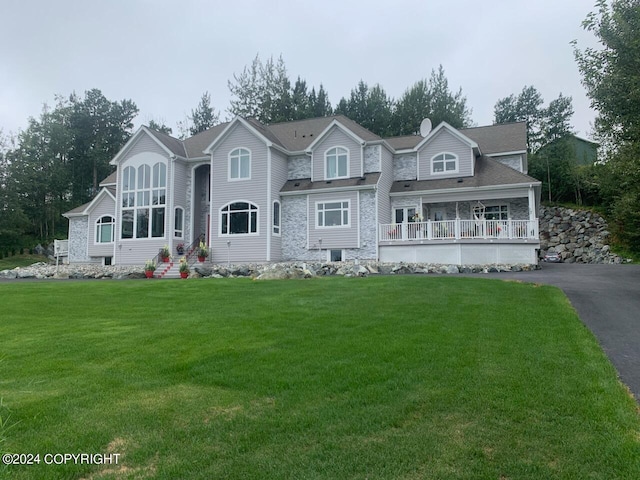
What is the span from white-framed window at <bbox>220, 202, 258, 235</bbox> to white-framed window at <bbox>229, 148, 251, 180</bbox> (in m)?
1.45

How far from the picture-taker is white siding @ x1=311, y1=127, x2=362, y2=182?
21906 mm

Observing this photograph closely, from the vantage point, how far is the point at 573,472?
110 inches

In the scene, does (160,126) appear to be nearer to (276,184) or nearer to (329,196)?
(276,184)

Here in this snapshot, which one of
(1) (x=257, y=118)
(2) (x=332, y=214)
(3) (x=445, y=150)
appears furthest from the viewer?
(1) (x=257, y=118)

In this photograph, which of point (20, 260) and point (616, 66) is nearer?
point (616, 66)

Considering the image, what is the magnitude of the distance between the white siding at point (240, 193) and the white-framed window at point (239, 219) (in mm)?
203

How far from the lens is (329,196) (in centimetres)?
2166

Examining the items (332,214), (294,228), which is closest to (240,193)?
(294,228)

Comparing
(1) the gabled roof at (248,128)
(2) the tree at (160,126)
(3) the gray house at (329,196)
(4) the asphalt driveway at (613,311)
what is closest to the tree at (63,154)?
(2) the tree at (160,126)

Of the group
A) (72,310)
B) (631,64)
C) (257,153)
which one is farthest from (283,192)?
(631,64)

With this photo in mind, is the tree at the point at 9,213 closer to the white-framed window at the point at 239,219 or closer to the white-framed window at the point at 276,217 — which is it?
the white-framed window at the point at 239,219

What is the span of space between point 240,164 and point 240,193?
1.54 metres

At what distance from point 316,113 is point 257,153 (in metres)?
21.6

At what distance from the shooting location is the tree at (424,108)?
130ft
